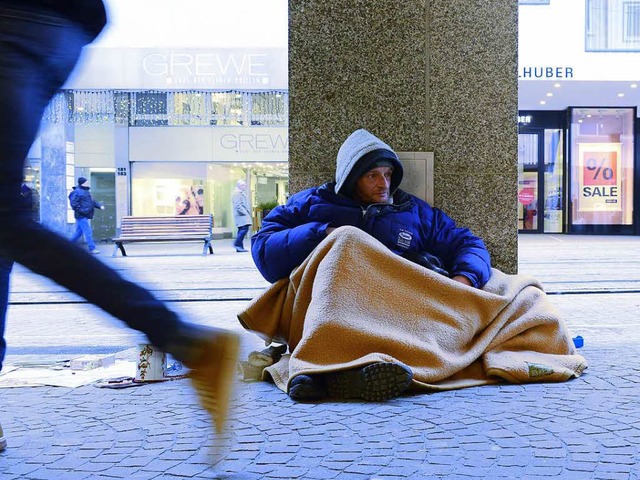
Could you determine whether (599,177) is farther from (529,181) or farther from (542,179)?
(529,181)

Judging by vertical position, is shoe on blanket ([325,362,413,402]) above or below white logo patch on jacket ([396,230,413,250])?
below

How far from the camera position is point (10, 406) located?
2930mm

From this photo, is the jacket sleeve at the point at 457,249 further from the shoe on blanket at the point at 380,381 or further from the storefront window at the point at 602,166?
the storefront window at the point at 602,166

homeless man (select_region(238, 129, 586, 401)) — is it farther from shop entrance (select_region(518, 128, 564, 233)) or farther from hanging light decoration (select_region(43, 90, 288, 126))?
shop entrance (select_region(518, 128, 564, 233))

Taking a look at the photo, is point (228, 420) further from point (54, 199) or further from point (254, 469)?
point (54, 199)

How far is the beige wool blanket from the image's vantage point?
3.03m

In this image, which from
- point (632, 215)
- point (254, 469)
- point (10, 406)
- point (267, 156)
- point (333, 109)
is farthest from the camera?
point (632, 215)

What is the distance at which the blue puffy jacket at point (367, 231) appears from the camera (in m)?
3.55

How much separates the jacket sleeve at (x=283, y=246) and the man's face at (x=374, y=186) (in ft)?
1.03

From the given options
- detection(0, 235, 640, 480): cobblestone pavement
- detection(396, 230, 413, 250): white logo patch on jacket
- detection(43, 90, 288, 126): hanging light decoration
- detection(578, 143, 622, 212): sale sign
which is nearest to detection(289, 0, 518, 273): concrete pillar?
detection(396, 230, 413, 250): white logo patch on jacket

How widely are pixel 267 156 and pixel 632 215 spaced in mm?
13191

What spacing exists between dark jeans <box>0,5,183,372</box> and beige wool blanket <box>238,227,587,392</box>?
1486mm

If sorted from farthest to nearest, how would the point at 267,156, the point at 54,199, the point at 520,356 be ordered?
the point at 267,156 < the point at 54,199 < the point at 520,356

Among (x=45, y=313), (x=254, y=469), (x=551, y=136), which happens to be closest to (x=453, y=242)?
(x=254, y=469)
